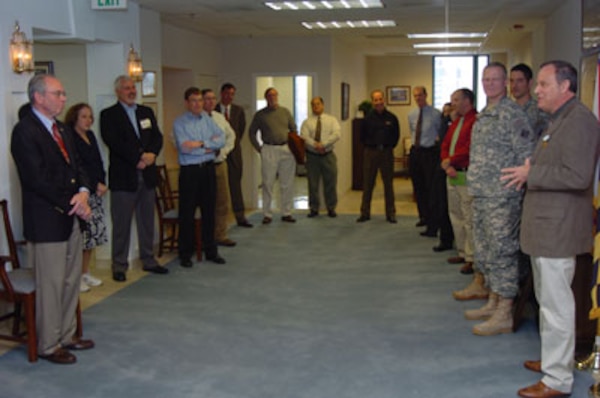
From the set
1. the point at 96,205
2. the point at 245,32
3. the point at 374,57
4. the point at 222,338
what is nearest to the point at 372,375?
the point at 222,338

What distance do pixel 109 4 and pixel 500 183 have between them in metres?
3.49

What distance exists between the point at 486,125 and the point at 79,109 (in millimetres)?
3043

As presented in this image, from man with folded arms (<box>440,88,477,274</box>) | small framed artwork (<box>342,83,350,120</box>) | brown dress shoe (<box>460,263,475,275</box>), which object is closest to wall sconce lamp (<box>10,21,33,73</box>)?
man with folded arms (<box>440,88,477,274</box>)

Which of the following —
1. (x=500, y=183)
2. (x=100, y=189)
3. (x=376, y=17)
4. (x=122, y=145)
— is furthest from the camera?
(x=376, y=17)

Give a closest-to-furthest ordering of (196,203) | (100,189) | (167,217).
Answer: (100,189), (196,203), (167,217)

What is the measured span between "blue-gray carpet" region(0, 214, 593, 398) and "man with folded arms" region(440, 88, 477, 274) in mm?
470

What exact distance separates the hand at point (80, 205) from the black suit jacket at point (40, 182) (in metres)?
0.02

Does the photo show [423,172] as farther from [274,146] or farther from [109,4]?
[109,4]

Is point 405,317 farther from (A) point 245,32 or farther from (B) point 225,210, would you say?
(A) point 245,32

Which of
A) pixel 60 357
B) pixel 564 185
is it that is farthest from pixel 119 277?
pixel 564 185

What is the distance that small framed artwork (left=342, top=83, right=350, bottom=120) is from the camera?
36.8ft

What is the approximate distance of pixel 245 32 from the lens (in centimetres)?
940

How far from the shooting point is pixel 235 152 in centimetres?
818

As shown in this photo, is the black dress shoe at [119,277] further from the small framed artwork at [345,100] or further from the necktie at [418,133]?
the small framed artwork at [345,100]
